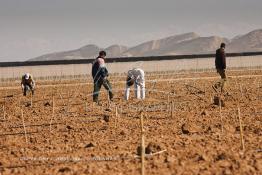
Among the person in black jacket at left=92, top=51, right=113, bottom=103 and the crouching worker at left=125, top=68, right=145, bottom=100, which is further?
the crouching worker at left=125, top=68, right=145, bottom=100

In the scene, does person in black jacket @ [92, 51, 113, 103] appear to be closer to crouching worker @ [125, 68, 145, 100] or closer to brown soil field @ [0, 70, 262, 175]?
brown soil field @ [0, 70, 262, 175]

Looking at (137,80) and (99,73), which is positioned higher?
(99,73)

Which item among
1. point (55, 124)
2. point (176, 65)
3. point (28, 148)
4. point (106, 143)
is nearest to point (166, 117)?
point (55, 124)

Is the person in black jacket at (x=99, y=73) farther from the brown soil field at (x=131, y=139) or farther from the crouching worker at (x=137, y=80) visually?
the crouching worker at (x=137, y=80)

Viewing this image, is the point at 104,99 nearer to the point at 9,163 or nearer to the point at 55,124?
the point at 55,124

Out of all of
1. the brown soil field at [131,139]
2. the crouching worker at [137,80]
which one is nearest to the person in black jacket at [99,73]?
the brown soil field at [131,139]

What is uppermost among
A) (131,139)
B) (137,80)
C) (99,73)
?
(99,73)

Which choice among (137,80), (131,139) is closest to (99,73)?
(137,80)

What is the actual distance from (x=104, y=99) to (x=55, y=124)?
5.31 meters

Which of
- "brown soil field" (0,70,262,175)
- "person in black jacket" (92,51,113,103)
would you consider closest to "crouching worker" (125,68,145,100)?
"brown soil field" (0,70,262,175)

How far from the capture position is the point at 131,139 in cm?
962

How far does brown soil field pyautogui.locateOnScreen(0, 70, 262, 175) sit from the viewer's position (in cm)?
739

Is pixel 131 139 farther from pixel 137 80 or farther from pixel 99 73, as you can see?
pixel 137 80

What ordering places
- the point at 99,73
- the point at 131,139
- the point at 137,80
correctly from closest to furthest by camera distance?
the point at 131,139, the point at 99,73, the point at 137,80
